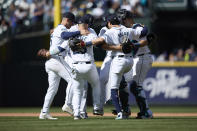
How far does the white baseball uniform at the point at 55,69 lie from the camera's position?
11.3 m

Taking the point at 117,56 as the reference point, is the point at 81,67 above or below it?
below

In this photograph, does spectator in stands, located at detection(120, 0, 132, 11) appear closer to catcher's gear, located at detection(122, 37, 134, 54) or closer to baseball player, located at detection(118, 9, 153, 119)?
baseball player, located at detection(118, 9, 153, 119)

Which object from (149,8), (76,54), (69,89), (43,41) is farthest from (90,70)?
(149,8)

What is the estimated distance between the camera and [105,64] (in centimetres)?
1163

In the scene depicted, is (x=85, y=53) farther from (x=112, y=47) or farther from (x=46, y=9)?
(x=46, y=9)

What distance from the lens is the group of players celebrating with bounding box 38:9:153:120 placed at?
1092 cm

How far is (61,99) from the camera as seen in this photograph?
17.5 m

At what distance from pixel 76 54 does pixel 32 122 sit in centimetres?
141

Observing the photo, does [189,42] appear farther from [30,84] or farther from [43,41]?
[30,84]

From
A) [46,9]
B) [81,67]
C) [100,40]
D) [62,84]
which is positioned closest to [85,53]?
[81,67]

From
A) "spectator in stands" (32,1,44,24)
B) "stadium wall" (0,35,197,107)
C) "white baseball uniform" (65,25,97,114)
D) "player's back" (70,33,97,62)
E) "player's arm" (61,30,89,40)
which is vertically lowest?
"stadium wall" (0,35,197,107)

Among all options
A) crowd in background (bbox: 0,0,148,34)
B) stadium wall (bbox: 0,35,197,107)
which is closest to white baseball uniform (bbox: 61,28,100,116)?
stadium wall (bbox: 0,35,197,107)

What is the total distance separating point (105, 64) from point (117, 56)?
64 centimetres

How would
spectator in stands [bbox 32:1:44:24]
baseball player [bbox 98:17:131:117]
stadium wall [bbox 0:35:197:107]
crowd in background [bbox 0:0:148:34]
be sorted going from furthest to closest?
spectator in stands [bbox 32:1:44:24]
crowd in background [bbox 0:0:148:34]
stadium wall [bbox 0:35:197:107]
baseball player [bbox 98:17:131:117]
